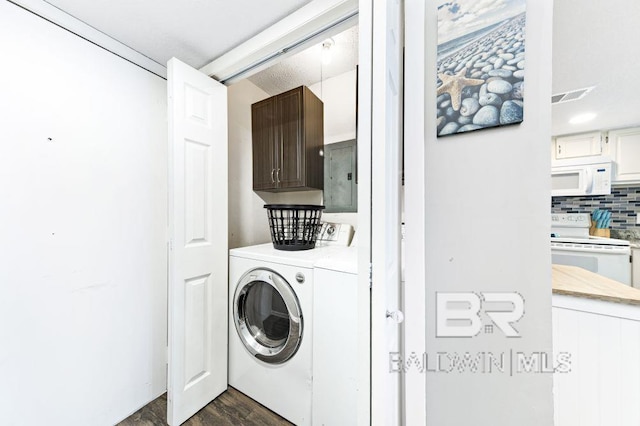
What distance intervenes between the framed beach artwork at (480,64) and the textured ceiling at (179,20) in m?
0.66

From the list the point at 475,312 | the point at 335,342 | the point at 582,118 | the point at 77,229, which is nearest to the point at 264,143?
the point at 77,229

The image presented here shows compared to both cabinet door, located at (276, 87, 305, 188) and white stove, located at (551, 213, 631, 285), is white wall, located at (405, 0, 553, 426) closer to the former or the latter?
cabinet door, located at (276, 87, 305, 188)

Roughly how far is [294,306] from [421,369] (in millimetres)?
648

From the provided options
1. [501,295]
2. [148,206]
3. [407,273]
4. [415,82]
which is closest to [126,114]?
[148,206]

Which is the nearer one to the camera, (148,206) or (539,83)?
(539,83)

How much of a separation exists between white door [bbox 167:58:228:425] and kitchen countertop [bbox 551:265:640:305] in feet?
5.67

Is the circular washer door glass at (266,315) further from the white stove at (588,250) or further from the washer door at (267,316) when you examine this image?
the white stove at (588,250)

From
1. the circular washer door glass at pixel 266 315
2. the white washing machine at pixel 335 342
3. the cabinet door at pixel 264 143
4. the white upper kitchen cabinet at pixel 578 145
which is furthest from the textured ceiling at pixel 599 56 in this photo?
the circular washer door glass at pixel 266 315

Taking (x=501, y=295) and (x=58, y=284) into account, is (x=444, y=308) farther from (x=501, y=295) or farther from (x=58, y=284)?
(x=58, y=284)

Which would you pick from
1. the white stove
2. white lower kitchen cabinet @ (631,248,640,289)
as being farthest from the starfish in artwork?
white lower kitchen cabinet @ (631,248,640,289)

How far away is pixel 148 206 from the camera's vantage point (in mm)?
1432

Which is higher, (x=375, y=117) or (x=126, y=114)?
(x=126, y=114)

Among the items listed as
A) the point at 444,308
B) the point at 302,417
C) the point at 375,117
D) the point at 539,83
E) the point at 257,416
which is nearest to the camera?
the point at 375,117

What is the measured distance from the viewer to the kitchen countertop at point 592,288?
2.87 ft
